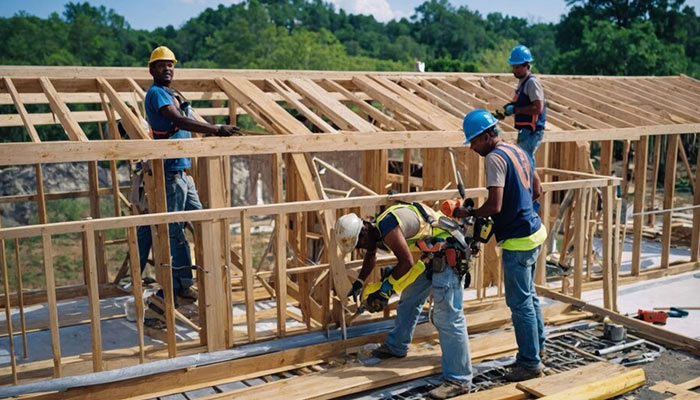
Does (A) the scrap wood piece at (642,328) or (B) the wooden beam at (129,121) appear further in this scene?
(A) the scrap wood piece at (642,328)

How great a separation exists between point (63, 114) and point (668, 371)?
6.13 meters

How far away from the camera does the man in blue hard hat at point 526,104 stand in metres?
7.38

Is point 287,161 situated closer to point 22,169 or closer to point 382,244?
point 382,244

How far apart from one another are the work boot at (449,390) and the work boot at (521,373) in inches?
18.4

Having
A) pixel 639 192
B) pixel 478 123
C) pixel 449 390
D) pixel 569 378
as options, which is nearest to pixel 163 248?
pixel 449 390

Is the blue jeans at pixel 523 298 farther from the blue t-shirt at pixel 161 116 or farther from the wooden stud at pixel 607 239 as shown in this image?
the blue t-shirt at pixel 161 116

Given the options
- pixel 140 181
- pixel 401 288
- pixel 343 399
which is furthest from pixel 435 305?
pixel 140 181

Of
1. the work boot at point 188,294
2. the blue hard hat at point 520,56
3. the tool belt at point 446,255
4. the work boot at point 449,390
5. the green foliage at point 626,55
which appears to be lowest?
the work boot at point 449,390

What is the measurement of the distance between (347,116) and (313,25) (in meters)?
69.1

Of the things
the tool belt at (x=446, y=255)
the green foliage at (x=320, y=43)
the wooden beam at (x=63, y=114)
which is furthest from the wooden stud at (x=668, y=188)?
the green foliage at (x=320, y=43)

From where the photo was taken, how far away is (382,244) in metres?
5.60

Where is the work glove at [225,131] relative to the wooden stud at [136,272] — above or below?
above

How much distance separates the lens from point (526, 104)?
7547mm

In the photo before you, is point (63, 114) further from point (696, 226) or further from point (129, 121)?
point (696, 226)
